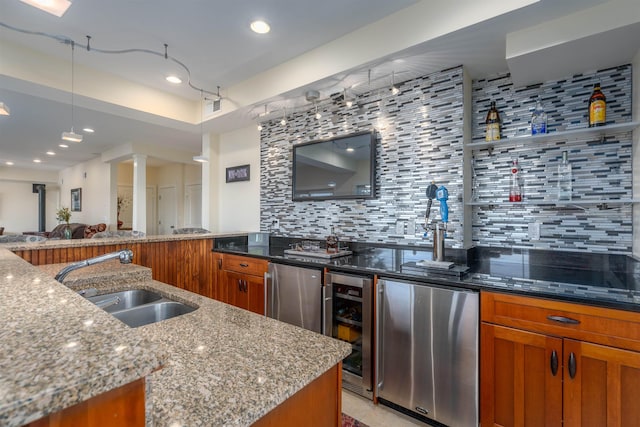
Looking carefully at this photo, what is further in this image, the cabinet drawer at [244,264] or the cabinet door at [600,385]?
the cabinet drawer at [244,264]

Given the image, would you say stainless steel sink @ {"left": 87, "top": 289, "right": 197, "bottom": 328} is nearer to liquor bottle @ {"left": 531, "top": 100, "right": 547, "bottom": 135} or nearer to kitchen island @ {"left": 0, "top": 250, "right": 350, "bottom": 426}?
kitchen island @ {"left": 0, "top": 250, "right": 350, "bottom": 426}

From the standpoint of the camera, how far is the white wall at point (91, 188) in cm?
698

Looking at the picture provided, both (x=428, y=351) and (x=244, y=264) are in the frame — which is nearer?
(x=428, y=351)

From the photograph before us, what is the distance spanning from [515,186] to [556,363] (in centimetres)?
127

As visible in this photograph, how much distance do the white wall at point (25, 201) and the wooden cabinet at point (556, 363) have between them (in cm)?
1280

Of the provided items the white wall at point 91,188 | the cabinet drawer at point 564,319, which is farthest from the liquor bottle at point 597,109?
the white wall at point 91,188

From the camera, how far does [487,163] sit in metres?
2.45

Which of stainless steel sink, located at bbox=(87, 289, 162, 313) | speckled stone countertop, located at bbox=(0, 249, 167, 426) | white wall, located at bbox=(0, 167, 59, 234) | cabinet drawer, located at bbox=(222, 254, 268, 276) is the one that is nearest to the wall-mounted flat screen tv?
cabinet drawer, located at bbox=(222, 254, 268, 276)

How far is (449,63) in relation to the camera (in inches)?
90.6

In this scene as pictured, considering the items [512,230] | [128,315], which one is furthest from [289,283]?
[512,230]

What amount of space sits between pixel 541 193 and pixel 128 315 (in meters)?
2.69

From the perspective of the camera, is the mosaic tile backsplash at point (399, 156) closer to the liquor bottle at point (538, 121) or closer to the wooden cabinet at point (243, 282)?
the liquor bottle at point (538, 121)

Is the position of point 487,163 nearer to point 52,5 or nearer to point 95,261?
point 95,261

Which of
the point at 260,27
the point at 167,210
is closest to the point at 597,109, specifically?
the point at 260,27
